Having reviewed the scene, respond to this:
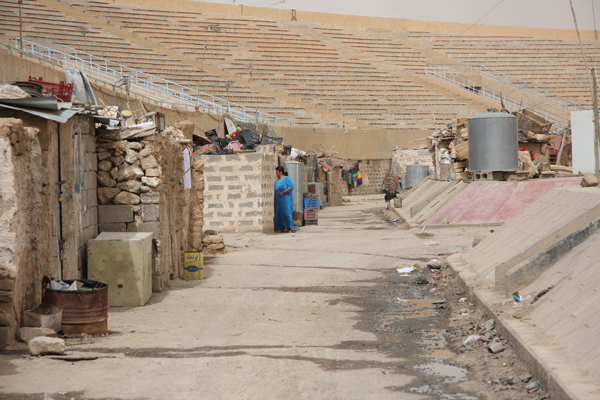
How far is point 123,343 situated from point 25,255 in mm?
1089

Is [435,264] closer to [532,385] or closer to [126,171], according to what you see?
[126,171]

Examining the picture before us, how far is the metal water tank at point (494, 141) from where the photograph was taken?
553 inches

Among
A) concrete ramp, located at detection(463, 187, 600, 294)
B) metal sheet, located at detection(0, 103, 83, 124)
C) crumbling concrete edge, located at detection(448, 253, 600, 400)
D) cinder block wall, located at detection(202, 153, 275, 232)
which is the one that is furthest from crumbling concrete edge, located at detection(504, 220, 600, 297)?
cinder block wall, located at detection(202, 153, 275, 232)

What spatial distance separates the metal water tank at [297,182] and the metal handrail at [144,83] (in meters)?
8.26

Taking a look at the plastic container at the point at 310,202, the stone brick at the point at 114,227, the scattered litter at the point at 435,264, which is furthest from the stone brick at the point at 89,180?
the plastic container at the point at 310,202

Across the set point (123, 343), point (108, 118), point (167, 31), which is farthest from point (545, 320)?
point (167, 31)

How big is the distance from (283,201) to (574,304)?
11.5 meters

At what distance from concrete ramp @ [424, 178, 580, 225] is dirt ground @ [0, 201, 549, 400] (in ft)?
16.1

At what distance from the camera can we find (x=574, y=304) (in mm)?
4324

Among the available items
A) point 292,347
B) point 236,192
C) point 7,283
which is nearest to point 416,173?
point 236,192

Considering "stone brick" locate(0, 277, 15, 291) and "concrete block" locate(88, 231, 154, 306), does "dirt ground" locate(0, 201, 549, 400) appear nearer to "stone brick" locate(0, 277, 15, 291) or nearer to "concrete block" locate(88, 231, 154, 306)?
"concrete block" locate(88, 231, 154, 306)

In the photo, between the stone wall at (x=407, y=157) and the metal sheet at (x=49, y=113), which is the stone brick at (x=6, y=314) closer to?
the metal sheet at (x=49, y=113)

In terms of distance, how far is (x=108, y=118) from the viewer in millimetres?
7172

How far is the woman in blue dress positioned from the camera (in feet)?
50.7
